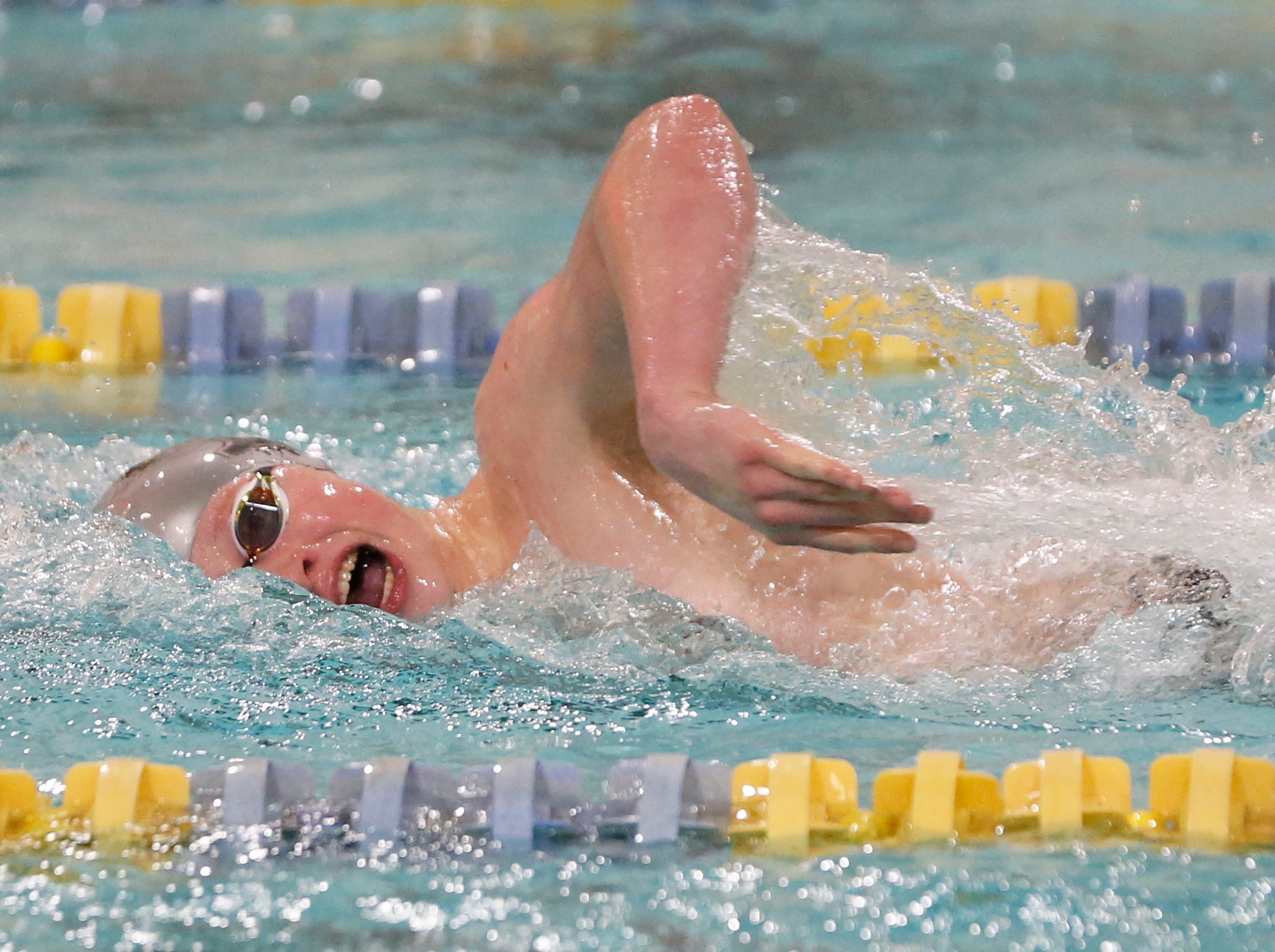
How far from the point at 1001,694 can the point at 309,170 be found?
13.5ft

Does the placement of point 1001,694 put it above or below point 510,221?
below

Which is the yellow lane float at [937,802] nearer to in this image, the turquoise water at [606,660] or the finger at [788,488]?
the turquoise water at [606,660]

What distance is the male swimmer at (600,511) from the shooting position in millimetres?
1762

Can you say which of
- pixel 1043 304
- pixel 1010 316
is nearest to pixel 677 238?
pixel 1010 316

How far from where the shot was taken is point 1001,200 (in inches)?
194

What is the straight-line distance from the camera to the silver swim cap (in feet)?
6.97

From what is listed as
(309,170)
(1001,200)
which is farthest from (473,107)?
(1001,200)

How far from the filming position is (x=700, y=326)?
1.58 metres

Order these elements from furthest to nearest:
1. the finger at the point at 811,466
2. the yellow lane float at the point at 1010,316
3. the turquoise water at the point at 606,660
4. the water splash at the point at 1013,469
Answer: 1. the yellow lane float at the point at 1010,316
2. the water splash at the point at 1013,469
3. the turquoise water at the point at 606,660
4. the finger at the point at 811,466

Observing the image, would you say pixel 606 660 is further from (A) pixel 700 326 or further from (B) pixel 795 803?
(A) pixel 700 326

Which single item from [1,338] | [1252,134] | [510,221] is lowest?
[1,338]

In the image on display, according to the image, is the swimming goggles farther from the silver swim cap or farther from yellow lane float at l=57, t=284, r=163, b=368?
yellow lane float at l=57, t=284, r=163, b=368

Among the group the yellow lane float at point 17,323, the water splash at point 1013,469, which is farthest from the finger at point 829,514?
the yellow lane float at point 17,323

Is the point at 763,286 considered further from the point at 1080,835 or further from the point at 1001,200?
the point at 1001,200
